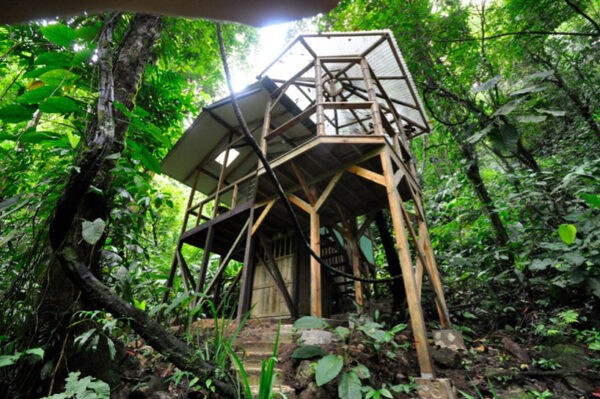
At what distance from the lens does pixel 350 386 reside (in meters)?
2.65

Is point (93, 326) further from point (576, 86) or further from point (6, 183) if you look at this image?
point (576, 86)

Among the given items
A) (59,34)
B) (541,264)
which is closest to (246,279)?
(59,34)

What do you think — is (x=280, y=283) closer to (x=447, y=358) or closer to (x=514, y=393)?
(x=447, y=358)

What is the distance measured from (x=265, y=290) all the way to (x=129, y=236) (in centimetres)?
499

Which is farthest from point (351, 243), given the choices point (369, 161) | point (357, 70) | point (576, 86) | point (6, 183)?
point (576, 86)

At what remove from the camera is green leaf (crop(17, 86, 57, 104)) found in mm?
1796

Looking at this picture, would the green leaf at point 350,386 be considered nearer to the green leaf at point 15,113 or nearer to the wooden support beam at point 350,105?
the green leaf at point 15,113

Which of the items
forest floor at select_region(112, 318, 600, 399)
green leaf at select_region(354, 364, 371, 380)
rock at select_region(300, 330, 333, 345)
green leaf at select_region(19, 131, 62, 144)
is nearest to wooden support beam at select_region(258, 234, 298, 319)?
forest floor at select_region(112, 318, 600, 399)

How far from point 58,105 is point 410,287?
404 centimetres

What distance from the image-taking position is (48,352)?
1992 mm

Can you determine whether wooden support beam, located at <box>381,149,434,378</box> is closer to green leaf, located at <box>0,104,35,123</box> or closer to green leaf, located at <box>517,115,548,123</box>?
green leaf, located at <box>517,115,548,123</box>

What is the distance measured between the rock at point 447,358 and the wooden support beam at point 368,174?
2494 mm

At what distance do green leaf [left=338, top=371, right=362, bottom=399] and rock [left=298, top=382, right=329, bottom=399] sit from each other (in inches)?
9.7

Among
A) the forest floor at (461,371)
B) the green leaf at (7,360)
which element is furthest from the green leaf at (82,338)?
the forest floor at (461,371)
